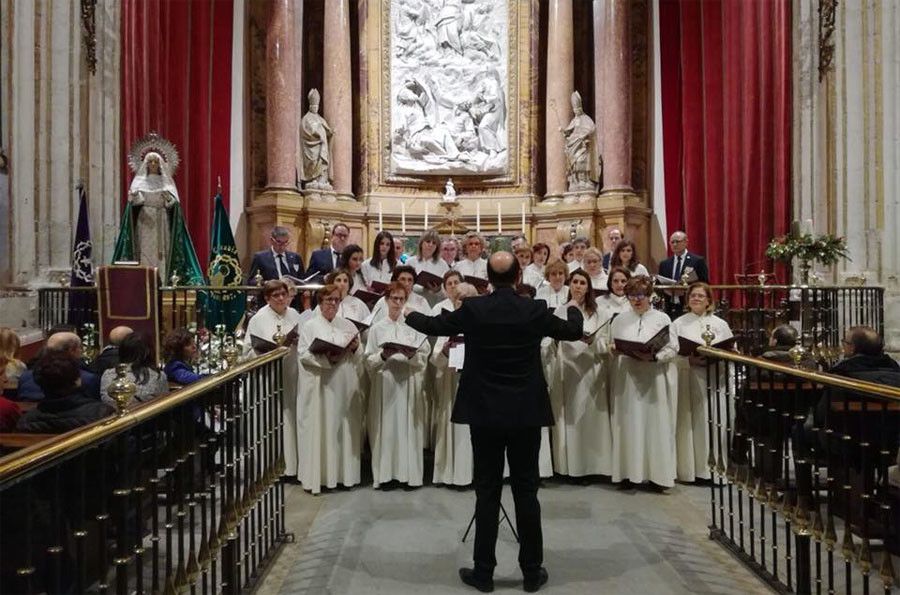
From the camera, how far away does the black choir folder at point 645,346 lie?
5.69m

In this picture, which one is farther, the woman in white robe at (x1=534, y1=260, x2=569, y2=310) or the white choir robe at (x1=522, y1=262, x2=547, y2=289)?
the white choir robe at (x1=522, y1=262, x2=547, y2=289)

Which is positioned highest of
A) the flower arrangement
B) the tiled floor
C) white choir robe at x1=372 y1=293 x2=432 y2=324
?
the flower arrangement

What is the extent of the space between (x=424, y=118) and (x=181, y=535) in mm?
10898

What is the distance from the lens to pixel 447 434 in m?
6.05

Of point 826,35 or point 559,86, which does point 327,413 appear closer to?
point 826,35

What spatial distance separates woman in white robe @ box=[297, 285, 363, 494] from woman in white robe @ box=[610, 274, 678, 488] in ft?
6.23

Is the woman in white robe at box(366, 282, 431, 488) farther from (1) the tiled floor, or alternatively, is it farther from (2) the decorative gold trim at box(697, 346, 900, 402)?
(2) the decorative gold trim at box(697, 346, 900, 402)

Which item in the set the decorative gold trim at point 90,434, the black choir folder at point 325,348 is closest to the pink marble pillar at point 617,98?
the black choir folder at point 325,348

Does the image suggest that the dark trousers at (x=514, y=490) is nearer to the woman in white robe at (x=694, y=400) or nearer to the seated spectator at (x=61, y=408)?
the seated spectator at (x=61, y=408)

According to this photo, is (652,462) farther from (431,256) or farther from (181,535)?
(181,535)

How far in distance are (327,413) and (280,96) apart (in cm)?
786

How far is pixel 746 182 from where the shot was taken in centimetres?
1131

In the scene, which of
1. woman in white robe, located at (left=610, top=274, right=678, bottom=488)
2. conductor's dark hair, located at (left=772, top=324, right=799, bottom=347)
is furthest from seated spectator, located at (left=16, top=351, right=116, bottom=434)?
conductor's dark hair, located at (left=772, top=324, right=799, bottom=347)

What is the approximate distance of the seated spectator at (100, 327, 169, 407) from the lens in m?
4.72
